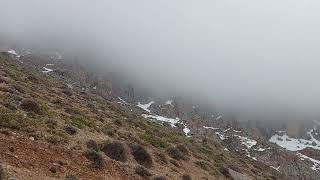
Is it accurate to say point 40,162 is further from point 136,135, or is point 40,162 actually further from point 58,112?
point 136,135

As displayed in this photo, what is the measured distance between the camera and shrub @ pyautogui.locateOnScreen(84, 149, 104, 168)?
1099 inches

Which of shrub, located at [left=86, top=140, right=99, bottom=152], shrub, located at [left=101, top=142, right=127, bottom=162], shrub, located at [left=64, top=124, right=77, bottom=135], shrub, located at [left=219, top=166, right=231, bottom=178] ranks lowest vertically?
shrub, located at [left=219, top=166, right=231, bottom=178]

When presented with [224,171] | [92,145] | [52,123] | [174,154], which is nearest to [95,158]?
[92,145]

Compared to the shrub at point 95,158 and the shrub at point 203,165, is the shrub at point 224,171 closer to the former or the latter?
the shrub at point 203,165

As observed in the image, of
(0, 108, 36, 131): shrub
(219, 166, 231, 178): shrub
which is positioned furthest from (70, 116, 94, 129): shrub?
(219, 166, 231, 178): shrub

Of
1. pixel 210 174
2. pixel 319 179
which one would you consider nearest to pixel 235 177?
pixel 210 174

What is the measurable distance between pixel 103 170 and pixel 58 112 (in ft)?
43.7

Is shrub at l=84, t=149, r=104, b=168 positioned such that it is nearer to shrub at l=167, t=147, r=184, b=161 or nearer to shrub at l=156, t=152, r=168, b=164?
shrub at l=156, t=152, r=168, b=164

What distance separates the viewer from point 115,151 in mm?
33000

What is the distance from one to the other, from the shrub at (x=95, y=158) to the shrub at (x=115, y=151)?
380 centimetres

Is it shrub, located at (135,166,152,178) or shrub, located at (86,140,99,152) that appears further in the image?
shrub, located at (86,140,99,152)

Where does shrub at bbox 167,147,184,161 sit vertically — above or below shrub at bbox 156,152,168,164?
below

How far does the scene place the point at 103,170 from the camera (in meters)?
27.8

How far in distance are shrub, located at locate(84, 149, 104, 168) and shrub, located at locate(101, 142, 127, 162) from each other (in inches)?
150
